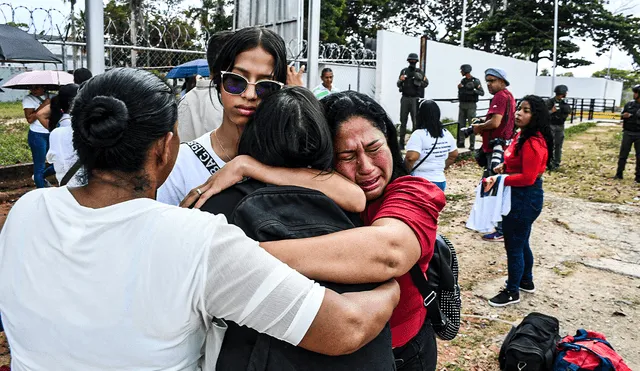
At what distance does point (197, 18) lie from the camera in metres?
29.4

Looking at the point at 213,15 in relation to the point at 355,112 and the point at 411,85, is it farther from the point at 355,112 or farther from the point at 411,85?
the point at 355,112

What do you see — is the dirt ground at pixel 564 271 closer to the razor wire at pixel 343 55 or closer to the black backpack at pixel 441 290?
the black backpack at pixel 441 290

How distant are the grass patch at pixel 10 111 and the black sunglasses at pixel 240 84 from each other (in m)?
→ 17.6

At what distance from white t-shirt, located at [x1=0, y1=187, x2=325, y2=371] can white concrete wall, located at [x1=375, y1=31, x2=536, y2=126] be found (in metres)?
13.3

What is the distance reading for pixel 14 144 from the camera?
1075 cm

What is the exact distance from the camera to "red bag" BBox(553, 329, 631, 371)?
3279 mm

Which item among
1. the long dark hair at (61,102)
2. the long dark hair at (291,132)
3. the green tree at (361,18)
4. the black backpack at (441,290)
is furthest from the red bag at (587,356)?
the green tree at (361,18)

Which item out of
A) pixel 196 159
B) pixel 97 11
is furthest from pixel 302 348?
pixel 97 11

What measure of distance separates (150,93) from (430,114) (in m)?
4.30

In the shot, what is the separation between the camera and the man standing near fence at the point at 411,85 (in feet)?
36.7

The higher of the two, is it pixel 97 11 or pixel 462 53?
pixel 462 53

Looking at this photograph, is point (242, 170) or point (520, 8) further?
point (520, 8)

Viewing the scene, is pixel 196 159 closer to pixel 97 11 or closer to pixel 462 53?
pixel 97 11

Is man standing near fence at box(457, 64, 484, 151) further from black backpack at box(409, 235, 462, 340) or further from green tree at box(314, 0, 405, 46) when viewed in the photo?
green tree at box(314, 0, 405, 46)
